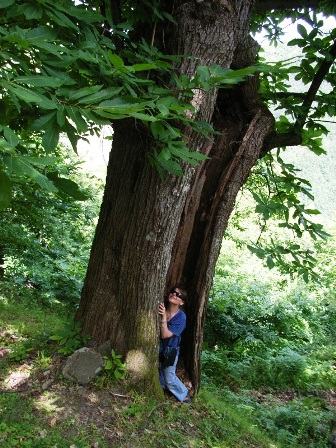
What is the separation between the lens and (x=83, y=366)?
333 centimetres

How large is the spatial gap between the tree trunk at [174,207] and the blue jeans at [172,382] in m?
0.26

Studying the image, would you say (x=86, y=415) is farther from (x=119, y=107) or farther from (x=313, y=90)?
(x=313, y=90)

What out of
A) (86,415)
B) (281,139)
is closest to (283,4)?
(281,139)

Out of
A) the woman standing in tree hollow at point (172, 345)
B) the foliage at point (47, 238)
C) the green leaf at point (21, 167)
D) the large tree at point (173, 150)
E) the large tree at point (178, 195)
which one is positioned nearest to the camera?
the green leaf at point (21, 167)

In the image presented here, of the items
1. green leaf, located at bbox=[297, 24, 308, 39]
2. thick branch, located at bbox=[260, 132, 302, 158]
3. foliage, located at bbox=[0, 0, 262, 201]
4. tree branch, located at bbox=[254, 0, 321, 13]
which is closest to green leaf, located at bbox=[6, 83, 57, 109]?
foliage, located at bbox=[0, 0, 262, 201]

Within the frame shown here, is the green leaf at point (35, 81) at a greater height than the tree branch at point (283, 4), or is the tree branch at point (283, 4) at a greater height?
the tree branch at point (283, 4)

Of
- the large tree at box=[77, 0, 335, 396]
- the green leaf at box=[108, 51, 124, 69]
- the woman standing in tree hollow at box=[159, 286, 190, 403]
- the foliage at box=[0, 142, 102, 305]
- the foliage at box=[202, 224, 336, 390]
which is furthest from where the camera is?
the foliage at box=[202, 224, 336, 390]

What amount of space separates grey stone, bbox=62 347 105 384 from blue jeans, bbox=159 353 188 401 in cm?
77

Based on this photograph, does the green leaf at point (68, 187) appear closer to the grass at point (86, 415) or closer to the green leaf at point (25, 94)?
the green leaf at point (25, 94)

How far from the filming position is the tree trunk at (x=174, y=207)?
3156 millimetres

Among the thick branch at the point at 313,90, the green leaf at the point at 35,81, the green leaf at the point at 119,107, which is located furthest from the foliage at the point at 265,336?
the green leaf at the point at 35,81

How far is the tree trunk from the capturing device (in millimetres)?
3156

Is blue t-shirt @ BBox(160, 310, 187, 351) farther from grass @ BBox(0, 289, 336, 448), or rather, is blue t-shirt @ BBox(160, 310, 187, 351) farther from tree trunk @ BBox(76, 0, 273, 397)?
grass @ BBox(0, 289, 336, 448)

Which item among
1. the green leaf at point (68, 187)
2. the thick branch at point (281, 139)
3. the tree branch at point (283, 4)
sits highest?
the tree branch at point (283, 4)
